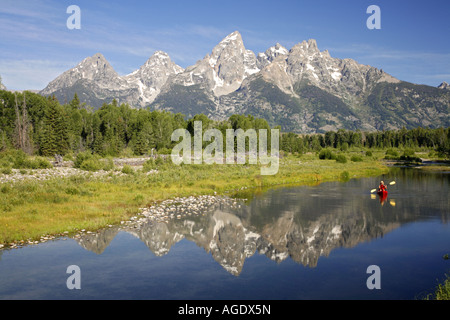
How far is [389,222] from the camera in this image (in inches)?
1209

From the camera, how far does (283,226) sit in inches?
1129

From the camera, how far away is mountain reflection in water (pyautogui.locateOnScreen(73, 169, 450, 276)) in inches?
908

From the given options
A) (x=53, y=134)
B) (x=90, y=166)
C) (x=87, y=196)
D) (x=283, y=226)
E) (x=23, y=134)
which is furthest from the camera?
(x=53, y=134)

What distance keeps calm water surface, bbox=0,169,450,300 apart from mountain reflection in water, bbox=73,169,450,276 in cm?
8

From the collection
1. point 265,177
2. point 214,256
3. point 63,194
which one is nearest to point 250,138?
point 265,177

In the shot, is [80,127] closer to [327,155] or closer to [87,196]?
[87,196]

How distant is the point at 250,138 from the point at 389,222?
10363cm

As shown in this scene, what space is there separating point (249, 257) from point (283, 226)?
757 cm

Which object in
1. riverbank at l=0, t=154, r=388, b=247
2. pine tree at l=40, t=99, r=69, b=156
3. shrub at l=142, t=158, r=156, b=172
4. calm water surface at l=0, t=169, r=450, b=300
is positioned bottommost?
calm water surface at l=0, t=169, r=450, b=300

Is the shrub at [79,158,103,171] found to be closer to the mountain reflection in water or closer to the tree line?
the tree line

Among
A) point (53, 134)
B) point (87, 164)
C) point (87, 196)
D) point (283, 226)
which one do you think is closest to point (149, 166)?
point (87, 164)

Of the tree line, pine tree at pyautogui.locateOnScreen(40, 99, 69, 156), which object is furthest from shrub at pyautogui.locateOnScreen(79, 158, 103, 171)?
the tree line

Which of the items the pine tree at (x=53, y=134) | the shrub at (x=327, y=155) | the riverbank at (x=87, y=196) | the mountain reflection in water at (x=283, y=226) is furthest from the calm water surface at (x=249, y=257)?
the shrub at (x=327, y=155)
